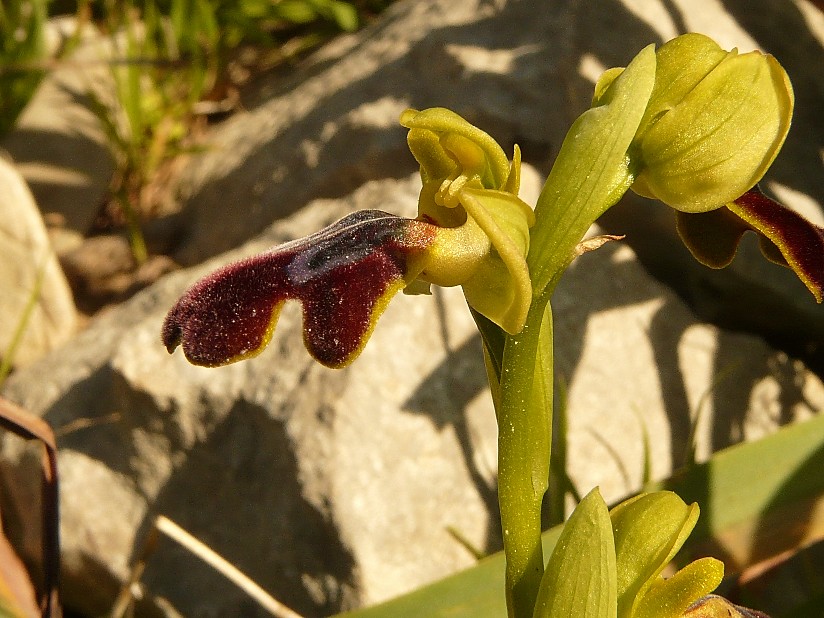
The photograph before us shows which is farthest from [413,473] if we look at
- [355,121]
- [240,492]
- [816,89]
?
[816,89]

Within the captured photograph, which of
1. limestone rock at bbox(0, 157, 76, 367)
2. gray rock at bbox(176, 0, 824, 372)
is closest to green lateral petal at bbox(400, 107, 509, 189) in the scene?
gray rock at bbox(176, 0, 824, 372)

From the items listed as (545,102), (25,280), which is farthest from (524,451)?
(25,280)

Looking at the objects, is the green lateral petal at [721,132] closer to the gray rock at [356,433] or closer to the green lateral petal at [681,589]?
the green lateral petal at [681,589]

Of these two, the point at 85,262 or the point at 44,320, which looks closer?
the point at 44,320

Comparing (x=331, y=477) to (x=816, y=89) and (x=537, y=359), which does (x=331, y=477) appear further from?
(x=816, y=89)

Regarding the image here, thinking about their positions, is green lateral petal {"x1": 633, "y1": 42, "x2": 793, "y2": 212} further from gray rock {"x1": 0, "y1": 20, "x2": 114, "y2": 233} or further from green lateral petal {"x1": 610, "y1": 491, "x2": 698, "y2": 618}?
gray rock {"x1": 0, "y1": 20, "x2": 114, "y2": 233}

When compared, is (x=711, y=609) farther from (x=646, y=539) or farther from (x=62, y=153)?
(x=62, y=153)

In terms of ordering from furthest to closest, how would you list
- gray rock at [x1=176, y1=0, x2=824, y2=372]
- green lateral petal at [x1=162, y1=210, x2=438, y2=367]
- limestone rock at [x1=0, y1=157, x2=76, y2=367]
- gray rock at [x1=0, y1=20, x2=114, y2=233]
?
gray rock at [x1=0, y1=20, x2=114, y2=233], limestone rock at [x1=0, y1=157, x2=76, y2=367], gray rock at [x1=176, y1=0, x2=824, y2=372], green lateral petal at [x1=162, y1=210, x2=438, y2=367]
